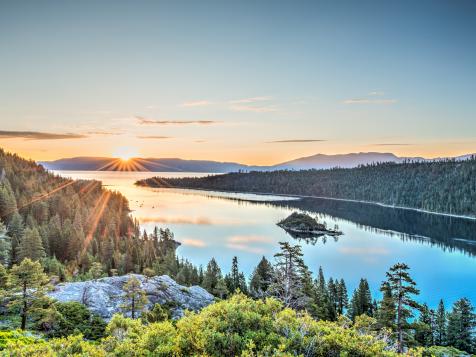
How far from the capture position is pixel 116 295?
2998 centimetres

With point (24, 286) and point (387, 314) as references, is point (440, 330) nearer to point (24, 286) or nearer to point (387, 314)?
point (387, 314)

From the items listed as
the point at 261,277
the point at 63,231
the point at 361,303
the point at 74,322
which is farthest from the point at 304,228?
the point at 74,322

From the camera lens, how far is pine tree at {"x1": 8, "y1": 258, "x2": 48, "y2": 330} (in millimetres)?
22266

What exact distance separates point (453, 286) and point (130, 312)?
233 feet

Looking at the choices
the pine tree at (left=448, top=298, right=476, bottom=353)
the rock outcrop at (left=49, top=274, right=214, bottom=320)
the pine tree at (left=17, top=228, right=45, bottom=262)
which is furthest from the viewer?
the pine tree at (left=17, top=228, right=45, bottom=262)

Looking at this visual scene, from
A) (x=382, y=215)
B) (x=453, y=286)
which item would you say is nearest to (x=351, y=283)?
(x=453, y=286)

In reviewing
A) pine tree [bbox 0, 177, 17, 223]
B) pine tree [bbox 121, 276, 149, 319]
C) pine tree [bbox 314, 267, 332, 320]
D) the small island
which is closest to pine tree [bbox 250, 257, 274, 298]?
pine tree [bbox 314, 267, 332, 320]

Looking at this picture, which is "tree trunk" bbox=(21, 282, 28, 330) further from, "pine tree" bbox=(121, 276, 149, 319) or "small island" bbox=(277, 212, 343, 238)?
"small island" bbox=(277, 212, 343, 238)

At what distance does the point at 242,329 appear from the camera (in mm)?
12789

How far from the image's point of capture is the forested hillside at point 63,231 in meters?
60.9

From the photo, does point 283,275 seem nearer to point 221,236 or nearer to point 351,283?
point 351,283

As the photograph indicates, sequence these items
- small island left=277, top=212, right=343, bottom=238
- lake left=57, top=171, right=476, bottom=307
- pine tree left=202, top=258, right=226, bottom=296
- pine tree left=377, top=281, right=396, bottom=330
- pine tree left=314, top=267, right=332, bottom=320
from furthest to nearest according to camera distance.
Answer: small island left=277, top=212, right=343, bottom=238 → lake left=57, top=171, right=476, bottom=307 → pine tree left=202, top=258, right=226, bottom=296 → pine tree left=314, top=267, right=332, bottom=320 → pine tree left=377, top=281, right=396, bottom=330

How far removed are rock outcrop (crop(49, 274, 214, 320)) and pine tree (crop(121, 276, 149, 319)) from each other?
0.87m

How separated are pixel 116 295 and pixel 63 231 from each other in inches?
2368
